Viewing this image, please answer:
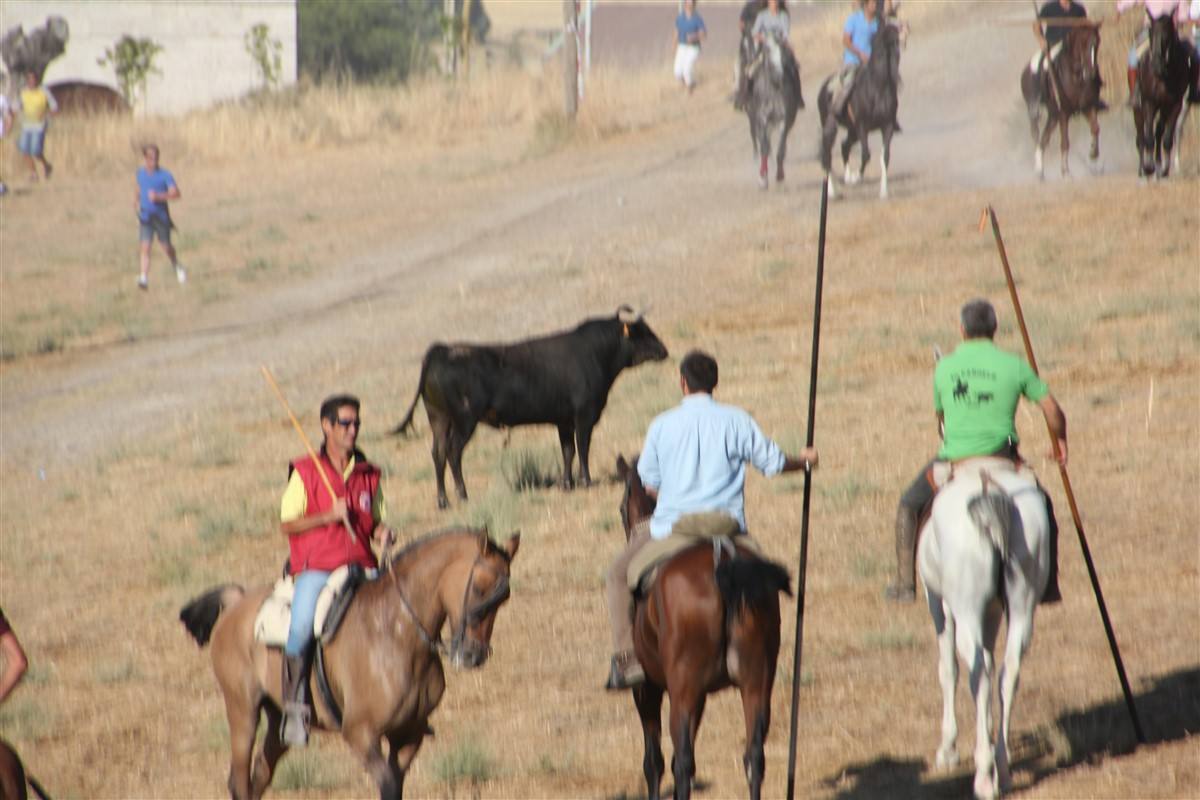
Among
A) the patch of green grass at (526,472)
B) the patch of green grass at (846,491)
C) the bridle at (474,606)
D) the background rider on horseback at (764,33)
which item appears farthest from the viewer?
the background rider on horseback at (764,33)

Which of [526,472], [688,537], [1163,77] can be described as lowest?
[526,472]

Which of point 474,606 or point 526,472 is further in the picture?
point 526,472

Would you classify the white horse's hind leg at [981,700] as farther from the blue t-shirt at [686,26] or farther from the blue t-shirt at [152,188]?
the blue t-shirt at [686,26]

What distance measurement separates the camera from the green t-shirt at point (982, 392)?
9.15 m

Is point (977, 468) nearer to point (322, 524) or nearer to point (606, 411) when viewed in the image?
point (322, 524)

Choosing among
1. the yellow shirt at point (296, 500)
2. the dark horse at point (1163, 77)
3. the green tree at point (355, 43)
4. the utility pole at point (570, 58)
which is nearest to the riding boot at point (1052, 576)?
the yellow shirt at point (296, 500)

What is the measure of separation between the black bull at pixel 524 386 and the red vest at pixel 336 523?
7.75 metres

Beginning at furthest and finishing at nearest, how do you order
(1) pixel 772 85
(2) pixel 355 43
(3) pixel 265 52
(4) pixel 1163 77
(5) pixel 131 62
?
(2) pixel 355 43 → (3) pixel 265 52 → (5) pixel 131 62 → (1) pixel 772 85 → (4) pixel 1163 77

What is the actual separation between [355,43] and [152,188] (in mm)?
39142

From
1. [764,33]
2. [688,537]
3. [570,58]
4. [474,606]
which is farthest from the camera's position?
[570,58]

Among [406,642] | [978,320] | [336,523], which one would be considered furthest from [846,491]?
[406,642]

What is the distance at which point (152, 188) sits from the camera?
27.3 meters

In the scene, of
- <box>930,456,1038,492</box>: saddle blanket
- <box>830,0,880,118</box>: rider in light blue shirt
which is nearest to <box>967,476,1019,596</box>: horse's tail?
<box>930,456,1038,492</box>: saddle blanket

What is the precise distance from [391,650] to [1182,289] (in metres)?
16.0
